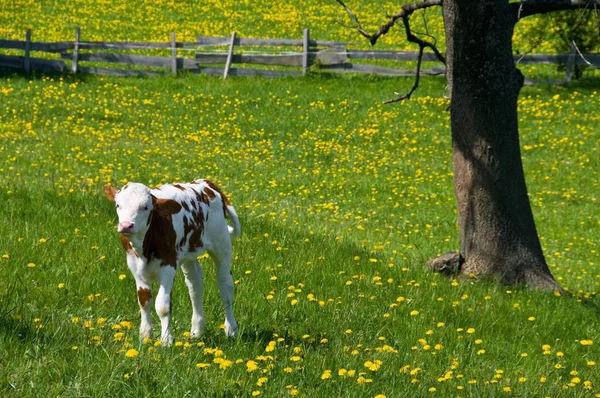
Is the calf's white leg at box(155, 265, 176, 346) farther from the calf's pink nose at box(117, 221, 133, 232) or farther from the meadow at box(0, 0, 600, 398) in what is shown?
the calf's pink nose at box(117, 221, 133, 232)

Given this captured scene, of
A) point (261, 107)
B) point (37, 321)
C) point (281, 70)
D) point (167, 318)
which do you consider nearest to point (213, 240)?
point (167, 318)

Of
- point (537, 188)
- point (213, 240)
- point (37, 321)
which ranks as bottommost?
point (537, 188)

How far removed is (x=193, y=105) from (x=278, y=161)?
4987 mm

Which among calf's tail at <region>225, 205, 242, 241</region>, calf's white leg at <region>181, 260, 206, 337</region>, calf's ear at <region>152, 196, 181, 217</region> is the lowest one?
calf's white leg at <region>181, 260, 206, 337</region>

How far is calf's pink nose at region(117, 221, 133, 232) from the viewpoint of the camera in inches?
187

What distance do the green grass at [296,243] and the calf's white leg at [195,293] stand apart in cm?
19

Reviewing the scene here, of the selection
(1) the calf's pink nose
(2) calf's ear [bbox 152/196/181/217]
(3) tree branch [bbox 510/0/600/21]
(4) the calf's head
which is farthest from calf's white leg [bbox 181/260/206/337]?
(3) tree branch [bbox 510/0/600/21]

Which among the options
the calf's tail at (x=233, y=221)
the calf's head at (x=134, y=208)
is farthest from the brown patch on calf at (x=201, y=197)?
the calf's head at (x=134, y=208)

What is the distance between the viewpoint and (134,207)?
4.84 meters

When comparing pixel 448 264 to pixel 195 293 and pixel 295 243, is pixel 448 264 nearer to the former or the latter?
pixel 295 243

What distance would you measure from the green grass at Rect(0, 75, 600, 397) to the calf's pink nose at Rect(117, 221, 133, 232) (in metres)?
0.70

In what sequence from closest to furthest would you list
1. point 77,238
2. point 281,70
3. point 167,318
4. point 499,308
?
1. point 167,318
2. point 499,308
3. point 77,238
4. point 281,70

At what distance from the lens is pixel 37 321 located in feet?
17.4

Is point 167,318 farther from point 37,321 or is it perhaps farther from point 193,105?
point 193,105
